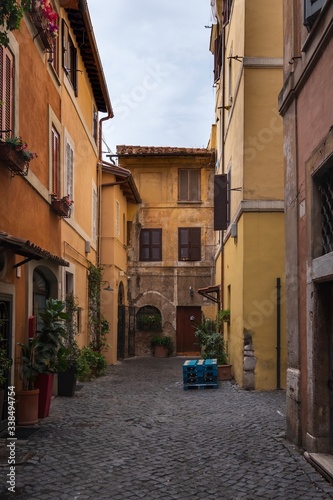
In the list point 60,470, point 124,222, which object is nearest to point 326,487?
point 60,470

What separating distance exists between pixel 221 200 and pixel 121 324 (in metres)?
8.90

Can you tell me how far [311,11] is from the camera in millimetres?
6570

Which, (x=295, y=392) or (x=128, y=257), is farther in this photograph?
(x=128, y=257)

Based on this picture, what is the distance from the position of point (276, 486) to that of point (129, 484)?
4.43 ft

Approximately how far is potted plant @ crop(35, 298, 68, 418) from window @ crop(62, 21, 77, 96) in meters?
6.07

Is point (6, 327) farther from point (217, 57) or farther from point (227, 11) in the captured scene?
point (217, 57)

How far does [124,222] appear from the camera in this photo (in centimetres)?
2248

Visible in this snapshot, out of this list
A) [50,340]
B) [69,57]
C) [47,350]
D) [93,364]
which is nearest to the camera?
[47,350]

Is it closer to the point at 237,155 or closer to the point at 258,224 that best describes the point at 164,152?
the point at 237,155

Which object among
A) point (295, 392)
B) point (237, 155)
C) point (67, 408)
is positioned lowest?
point (67, 408)

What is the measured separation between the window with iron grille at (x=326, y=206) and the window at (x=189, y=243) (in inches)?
728

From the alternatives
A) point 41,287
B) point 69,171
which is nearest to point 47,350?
point 41,287

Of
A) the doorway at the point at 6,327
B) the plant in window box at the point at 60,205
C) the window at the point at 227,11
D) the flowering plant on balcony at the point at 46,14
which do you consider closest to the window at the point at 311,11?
the flowering plant on balcony at the point at 46,14

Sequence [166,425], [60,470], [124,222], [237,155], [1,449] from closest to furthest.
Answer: [60,470] < [1,449] < [166,425] < [237,155] < [124,222]
